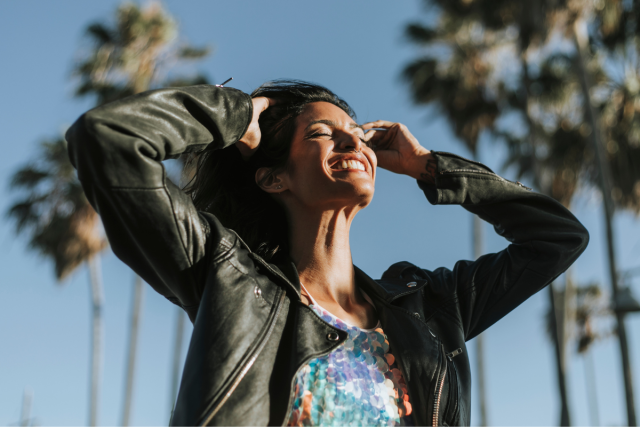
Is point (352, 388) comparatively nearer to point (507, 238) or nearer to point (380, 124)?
point (507, 238)

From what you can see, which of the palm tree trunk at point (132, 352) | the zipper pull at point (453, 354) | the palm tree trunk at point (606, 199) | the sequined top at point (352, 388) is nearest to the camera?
the sequined top at point (352, 388)

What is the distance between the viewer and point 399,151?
9.93ft

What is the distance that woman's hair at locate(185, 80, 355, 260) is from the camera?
2852mm

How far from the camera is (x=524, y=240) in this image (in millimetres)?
2818

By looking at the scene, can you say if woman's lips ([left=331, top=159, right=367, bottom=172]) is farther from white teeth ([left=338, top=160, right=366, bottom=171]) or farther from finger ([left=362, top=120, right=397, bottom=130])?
finger ([left=362, top=120, right=397, bottom=130])

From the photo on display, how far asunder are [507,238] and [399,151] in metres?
0.65

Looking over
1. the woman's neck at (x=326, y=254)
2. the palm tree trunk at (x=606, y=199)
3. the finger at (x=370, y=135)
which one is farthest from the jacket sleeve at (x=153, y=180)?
the palm tree trunk at (x=606, y=199)

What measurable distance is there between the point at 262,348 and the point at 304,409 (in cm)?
25

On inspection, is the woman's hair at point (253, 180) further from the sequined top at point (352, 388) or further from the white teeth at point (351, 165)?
the sequined top at point (352, 388)

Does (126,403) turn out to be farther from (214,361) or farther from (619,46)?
(214,361)

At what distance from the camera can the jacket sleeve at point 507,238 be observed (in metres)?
2.76

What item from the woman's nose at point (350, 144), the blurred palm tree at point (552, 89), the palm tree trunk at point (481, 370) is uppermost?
the blurred palm tree at point (552, 89)

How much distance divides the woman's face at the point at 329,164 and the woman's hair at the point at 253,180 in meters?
0.09

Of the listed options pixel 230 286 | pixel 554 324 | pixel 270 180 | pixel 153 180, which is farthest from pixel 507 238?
pixel 554 324
